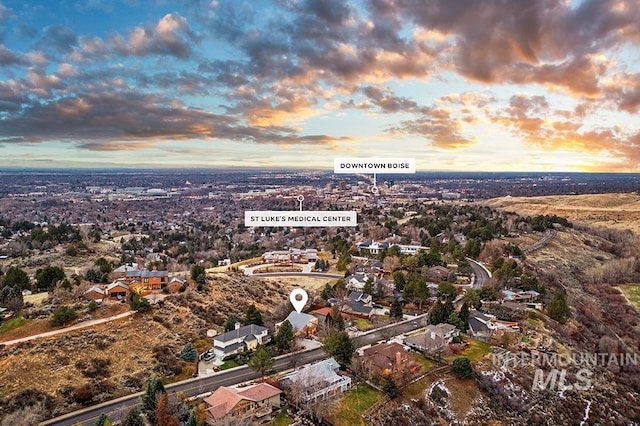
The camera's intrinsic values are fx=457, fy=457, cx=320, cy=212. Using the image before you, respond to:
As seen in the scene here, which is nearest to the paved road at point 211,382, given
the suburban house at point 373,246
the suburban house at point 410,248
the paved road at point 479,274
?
the paved road at point 479,274

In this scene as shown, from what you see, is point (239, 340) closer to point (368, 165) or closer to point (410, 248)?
point (368, 165)

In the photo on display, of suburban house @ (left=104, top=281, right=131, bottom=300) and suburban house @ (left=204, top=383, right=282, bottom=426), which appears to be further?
suburban house @ (left=104, top=281, right=131, bottom=300)

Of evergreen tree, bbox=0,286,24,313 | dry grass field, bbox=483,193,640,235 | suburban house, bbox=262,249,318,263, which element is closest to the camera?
evergreen tree, bbox=0,286,24,313

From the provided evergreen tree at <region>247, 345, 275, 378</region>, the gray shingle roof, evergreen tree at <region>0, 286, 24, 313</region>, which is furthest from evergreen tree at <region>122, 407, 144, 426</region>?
evergreen tree at <region>0, 286, 24, 313</region>

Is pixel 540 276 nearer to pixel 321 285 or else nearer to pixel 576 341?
pixel 576 341

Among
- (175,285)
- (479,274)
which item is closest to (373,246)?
(479,274)

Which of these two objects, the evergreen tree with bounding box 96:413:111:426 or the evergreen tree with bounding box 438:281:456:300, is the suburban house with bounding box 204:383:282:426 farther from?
the evergreen tree with bounding box 438:281:456:300
